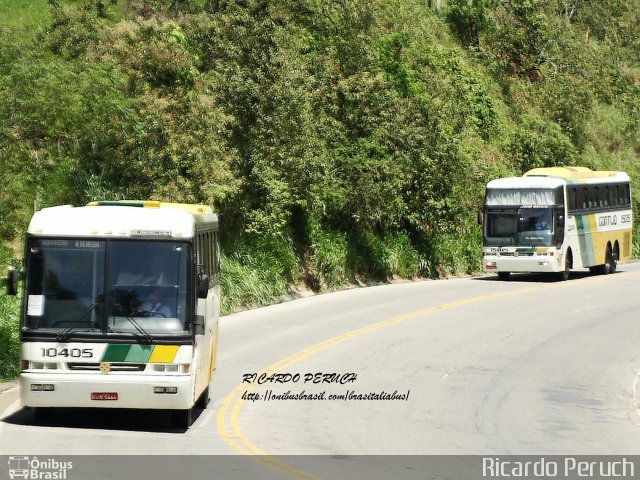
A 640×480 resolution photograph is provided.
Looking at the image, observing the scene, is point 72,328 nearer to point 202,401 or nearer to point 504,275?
point 202,401

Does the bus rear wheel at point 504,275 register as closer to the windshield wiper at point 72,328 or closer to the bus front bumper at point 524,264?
the bus front bumper at point 524,264

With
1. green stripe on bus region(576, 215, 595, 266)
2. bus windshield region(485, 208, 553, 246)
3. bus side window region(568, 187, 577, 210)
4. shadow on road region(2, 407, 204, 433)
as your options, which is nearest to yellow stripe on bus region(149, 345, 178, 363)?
shadow on road region(2, 407, 204, 433)

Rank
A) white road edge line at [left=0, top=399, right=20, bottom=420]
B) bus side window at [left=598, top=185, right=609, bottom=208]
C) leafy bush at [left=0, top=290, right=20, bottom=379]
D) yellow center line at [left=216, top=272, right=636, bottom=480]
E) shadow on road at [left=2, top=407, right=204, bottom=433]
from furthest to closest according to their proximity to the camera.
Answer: bus side window at [left=598, top=185, right=609, bottom=208]
leafy bush at [left=0, top=290, right=20, bottom=379]
white road edge line at [left=0, top=399, right=20, bottom=420]
shadow on road at [left=2, top=407, right=204, bottom=433]
yellow center line at [left=216, top=272, right=636, bottom=480]

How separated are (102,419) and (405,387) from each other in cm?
620

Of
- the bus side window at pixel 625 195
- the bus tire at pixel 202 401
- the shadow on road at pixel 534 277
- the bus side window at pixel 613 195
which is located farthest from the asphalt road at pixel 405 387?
A: the bus side window at pixel 625 195

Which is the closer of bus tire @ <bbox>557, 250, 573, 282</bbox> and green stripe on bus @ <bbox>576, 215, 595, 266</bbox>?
bus tire @ <bbox>557, 250, 573, 282</bbox>

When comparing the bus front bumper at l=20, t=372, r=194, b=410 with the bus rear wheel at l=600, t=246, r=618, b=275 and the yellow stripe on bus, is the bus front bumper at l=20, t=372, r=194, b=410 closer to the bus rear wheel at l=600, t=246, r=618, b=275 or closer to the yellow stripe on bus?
the yellow stripe on bus

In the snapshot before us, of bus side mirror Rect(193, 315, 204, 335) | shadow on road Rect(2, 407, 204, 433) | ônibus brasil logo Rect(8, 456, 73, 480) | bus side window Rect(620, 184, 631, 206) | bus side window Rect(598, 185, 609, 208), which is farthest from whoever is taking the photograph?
bus side window Rect(620, 184, 631, 206)

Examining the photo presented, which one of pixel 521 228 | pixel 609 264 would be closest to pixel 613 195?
pixel 609 264

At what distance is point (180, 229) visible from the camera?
14.5m

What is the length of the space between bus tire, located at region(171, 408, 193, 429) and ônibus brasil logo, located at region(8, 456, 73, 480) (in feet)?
9.24

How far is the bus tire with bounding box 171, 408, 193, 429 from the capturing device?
1491cm

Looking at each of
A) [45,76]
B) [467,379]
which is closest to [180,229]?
[467,379]

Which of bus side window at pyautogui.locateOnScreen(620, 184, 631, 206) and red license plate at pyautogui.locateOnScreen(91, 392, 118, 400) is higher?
bus side window at pyautogui.locateOnScreen(620, 184, 631, 206)
